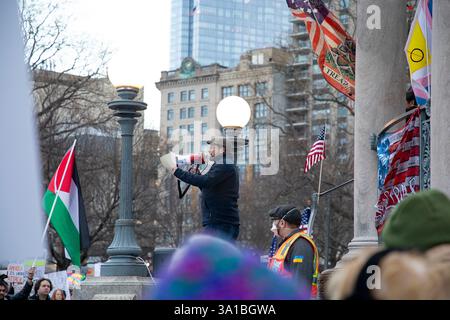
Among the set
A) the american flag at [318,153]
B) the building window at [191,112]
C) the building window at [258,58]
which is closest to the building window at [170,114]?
the building window at [191,112]

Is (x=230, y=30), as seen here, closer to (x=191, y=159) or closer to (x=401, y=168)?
(x=401, y=168)

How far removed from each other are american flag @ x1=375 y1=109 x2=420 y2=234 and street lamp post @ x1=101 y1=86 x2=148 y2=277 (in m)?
2.88

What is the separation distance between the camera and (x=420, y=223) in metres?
2.60

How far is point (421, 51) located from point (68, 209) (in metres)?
5.22

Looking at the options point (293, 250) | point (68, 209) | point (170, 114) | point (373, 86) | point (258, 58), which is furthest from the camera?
point (170, 114)

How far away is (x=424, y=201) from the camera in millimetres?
2648

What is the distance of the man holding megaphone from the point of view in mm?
9000

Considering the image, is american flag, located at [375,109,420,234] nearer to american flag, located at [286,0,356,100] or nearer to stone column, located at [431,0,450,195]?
stone column, located at [431,0,450,195]

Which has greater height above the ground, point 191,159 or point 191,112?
point 191,112

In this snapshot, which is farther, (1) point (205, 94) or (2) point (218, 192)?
(1) point (205, 94)

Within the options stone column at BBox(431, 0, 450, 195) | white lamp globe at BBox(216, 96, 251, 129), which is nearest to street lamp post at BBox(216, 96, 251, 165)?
white lamp globe at BBox(216, 96, 251, 129)

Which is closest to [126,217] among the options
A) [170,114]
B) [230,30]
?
[170,114]

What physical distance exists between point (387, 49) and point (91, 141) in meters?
33.8
